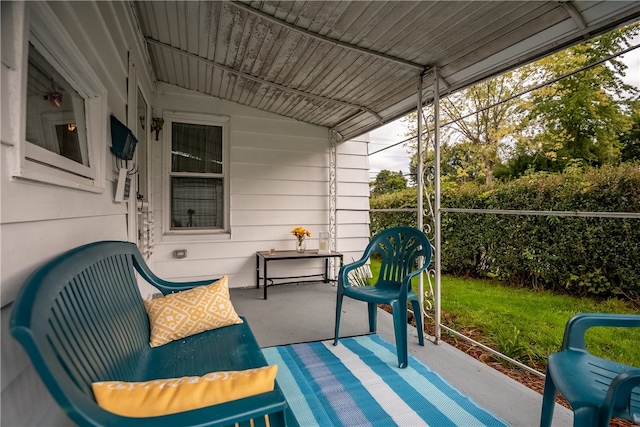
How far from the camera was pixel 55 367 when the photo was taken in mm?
674

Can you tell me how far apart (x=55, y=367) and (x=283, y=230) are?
13.0 ft

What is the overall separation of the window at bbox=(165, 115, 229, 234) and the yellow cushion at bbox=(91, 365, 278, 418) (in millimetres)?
3531

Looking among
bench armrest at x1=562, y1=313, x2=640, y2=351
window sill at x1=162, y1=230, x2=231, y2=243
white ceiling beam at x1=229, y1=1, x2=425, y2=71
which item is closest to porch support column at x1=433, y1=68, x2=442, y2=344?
white ceiling beam at x1=229, y1=1, x2=425, y2=71

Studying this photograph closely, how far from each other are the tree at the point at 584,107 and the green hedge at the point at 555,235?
2.64m

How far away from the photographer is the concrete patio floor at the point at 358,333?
1.82 m

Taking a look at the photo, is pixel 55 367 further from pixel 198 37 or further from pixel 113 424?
pixel 198 37

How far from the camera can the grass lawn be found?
2.71 meters

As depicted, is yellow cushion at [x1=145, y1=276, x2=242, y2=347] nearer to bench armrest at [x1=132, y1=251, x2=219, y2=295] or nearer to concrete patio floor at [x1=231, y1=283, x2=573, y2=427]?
bench armrest at [x1=132, y1=251, x2=219, y2=295]

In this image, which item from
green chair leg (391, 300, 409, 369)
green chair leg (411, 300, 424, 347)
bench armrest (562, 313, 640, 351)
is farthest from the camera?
green chair leg (411, 300, 424, 347)

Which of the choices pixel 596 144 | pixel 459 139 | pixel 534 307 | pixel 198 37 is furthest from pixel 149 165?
pixel 596 144

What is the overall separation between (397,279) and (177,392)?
7.34 feet

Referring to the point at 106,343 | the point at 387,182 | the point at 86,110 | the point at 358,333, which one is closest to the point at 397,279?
the point at 358,333

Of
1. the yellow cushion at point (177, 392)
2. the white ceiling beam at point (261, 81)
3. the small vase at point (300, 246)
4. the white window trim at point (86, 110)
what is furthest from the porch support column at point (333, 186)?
the yellow cushion at point (177, 392)

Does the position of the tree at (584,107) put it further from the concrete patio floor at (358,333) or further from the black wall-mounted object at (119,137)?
the black wall-mounted object at (119,137)
